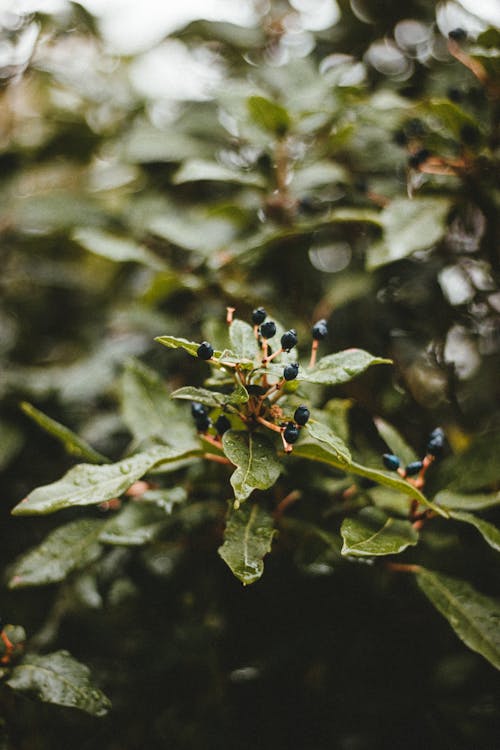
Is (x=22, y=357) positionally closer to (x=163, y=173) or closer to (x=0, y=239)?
(x=0, y=239)

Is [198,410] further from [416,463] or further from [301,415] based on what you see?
[416,463]

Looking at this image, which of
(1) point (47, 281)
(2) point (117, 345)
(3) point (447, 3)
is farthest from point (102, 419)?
(3) point (447, 3)

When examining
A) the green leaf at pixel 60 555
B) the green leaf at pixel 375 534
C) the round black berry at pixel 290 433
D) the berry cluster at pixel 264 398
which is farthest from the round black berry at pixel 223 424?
the green leaf at pixel 60 555

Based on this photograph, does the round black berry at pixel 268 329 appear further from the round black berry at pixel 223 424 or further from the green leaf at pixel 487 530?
the green leaf at pixel 487 530

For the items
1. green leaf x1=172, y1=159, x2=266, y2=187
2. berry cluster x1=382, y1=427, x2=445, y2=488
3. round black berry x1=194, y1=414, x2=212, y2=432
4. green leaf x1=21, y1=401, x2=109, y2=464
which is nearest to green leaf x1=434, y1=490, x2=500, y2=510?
berry cluster x1=382, y1=427, x2=445, y2=488

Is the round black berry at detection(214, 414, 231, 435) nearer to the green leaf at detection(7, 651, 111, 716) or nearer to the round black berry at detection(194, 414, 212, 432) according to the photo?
the round black berry at detection(194, 414, 212, 432)
